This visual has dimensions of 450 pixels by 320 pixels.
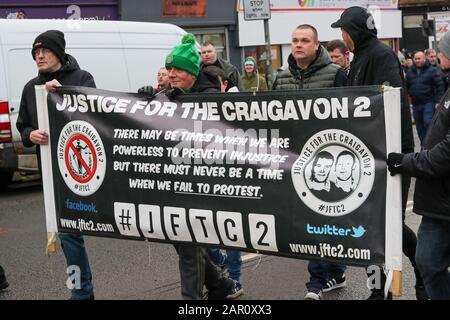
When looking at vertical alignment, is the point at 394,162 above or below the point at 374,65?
below

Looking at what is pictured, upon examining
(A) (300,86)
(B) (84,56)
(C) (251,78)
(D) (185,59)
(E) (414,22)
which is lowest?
(C) (251,78)

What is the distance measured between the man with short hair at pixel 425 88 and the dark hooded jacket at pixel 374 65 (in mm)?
7615

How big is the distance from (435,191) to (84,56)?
809cm

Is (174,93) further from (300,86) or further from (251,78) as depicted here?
(251,78)

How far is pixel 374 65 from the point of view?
15.1 ft

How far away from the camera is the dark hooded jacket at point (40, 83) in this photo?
4.87m

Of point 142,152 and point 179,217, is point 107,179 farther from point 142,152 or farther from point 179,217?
point 179,217

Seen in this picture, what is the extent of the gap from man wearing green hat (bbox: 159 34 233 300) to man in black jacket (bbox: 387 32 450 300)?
1.36m

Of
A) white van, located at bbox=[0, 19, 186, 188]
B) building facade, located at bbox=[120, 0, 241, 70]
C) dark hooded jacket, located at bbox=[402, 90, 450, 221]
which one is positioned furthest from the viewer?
building facade, located at bbox=[120, 0, 241, 70]

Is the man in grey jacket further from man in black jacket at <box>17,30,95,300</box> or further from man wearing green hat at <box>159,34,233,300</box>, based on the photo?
man in black jacket at <box>17,30,95,300</box>

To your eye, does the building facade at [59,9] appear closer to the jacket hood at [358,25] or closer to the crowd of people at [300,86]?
the crowd of people at [300,86]

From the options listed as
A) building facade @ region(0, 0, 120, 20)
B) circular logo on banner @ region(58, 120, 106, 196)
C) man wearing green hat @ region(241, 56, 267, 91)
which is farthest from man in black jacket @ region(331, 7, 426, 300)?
building facade @ region(0, 0, 120, 20)

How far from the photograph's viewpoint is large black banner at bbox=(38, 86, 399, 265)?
150 inches

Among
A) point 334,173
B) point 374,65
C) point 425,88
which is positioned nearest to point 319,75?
point 374,65
